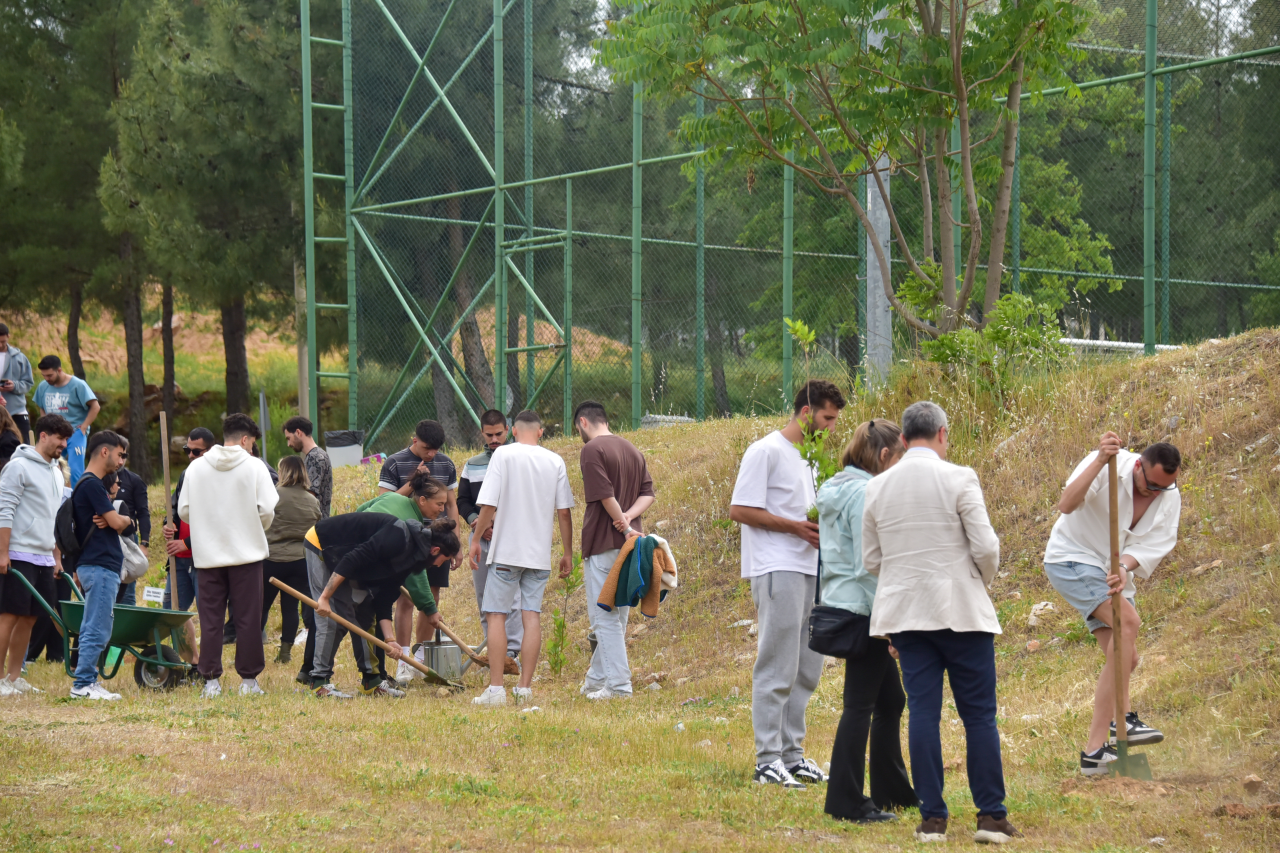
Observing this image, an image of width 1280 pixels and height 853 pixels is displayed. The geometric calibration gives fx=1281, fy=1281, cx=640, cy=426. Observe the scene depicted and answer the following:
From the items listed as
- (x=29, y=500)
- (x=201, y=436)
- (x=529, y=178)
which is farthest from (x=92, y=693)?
(x=529, y=178)

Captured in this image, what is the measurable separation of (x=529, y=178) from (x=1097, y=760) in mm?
13468

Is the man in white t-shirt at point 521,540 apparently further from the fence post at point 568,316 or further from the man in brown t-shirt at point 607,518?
the fence post at point 568,316

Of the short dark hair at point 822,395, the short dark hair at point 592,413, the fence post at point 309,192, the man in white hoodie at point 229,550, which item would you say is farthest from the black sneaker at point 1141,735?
the fence post at point 309,192

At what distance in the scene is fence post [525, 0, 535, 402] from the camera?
58.4 feet

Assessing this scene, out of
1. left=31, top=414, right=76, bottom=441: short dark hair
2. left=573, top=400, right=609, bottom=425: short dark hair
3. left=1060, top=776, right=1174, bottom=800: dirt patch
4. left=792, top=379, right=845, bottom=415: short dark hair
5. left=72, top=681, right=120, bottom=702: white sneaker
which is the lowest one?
left=72, top=681, right=120, bottom=702: white sneaker

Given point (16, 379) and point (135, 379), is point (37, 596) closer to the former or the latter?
point (16, 379)

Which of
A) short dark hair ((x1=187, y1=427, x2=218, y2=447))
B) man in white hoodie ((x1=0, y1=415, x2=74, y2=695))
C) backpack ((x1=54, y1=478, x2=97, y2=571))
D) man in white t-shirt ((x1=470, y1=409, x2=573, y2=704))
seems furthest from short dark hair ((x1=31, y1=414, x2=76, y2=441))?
man in white t-shirt ((x1=470, y1=409, x2=573, y2=704))

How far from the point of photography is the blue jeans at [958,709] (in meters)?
5.12

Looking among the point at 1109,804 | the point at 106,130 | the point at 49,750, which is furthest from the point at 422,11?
the point at 1109,804

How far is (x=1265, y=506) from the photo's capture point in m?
8.69

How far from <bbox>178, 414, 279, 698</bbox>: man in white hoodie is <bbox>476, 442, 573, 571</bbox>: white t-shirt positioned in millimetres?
1553

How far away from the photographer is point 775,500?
626cm

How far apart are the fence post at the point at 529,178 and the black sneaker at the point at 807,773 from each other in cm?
1189

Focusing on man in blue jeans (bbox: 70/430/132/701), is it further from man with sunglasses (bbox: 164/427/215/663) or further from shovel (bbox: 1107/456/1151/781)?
shovel (bbox: 1107/456/1151/781)
